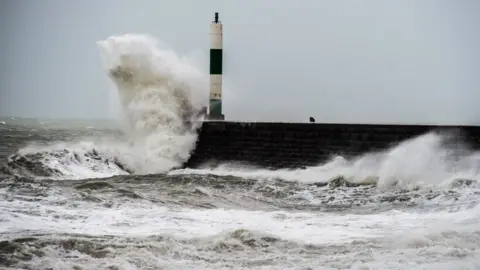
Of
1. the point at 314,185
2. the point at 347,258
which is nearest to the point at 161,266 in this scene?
the point at 347,258

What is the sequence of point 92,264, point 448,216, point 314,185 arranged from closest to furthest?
1. point 92,264
2. point 448,216
3. point 314,185

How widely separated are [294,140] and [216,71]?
16.0 feet

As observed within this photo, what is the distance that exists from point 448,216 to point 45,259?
4566mm

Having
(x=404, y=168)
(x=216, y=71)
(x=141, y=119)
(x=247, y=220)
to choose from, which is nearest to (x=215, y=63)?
(x=216, y=71)

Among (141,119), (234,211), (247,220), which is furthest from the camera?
(141,119)

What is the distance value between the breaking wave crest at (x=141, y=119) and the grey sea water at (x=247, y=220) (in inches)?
64.0

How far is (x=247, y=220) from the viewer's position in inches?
373

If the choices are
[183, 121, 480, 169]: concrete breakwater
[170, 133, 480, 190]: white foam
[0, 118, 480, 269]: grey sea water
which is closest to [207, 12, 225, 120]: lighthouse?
[183, 121, 480, 169]: concrete breakwater

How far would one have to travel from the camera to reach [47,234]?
8016mm

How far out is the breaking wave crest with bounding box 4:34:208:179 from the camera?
16.9 m

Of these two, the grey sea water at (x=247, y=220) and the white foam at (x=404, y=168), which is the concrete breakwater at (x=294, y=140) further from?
the grey sea water at (x=247, y=220)

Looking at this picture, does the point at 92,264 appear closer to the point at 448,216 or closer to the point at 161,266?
the point at 161,266

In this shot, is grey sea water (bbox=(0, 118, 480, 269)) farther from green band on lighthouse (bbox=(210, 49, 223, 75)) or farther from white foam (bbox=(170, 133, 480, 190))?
green band on lighthouse (bbox=(210, 49, 223, 75))

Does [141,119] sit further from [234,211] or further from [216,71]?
[234,211]
